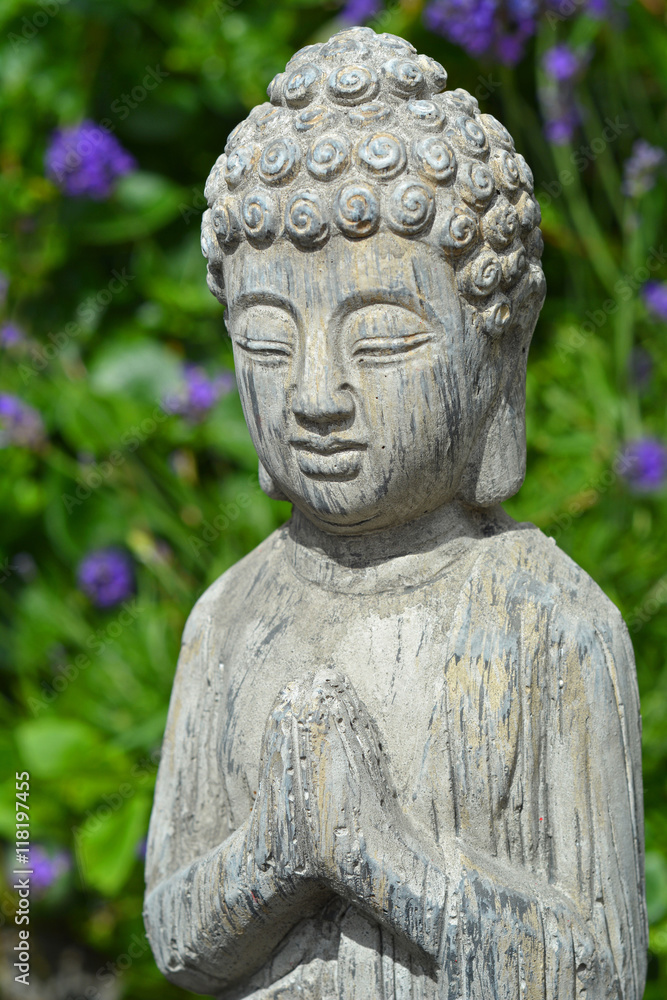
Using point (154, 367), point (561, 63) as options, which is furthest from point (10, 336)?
point (561, 63)

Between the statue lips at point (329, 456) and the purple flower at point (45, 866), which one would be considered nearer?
the statue lips at point (329, 456)

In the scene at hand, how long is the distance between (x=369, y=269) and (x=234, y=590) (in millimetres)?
615

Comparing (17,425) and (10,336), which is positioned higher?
(10,336)

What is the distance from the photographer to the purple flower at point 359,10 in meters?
3.44

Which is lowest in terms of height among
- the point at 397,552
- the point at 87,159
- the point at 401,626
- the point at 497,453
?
the point at 401,626

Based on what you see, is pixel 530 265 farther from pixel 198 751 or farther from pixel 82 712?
pixel 82 712

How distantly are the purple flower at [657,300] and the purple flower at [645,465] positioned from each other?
0.45 meters

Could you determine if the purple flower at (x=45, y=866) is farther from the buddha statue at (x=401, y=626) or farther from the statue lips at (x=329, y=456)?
the statue lips at (x=329, y=456)

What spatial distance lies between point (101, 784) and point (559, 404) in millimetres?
1793

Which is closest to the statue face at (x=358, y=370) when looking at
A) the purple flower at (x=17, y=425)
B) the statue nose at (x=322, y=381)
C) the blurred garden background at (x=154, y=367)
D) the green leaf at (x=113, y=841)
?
the statue nose at (x=322, y=381)

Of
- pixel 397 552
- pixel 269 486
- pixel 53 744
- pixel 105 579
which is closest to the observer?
pixel 397 552

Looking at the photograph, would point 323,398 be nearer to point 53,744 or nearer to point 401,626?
point 401,626

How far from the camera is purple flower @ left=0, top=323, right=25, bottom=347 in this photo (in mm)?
3834

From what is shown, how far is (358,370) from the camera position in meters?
1.50
